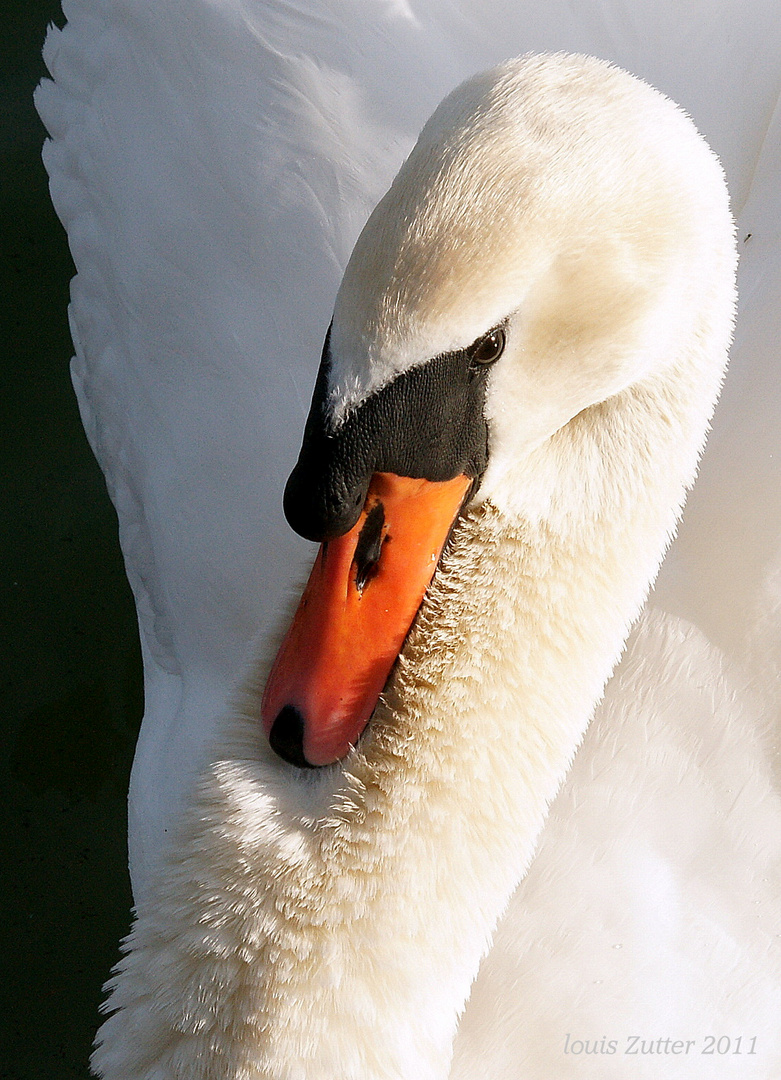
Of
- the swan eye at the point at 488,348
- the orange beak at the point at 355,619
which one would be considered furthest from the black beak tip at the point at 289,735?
the swan eye at the point at 488,348

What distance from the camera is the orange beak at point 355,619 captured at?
7.75ft

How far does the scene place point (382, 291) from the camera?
6.82ft

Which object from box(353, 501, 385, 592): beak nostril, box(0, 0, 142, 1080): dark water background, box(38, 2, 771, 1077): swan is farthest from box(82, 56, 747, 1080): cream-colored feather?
box(0, 0, 142, 1080): dark water background

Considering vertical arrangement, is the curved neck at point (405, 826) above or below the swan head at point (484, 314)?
below

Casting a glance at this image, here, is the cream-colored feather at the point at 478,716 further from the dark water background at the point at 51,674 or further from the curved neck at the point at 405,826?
the dark water background at the point at 51,674

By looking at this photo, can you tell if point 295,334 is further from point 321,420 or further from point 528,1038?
point 528,1038

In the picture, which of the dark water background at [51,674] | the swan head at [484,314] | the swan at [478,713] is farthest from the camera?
the dark water background at [51,674]

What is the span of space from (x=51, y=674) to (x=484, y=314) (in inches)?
114

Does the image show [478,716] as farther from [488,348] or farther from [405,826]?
[488,348]

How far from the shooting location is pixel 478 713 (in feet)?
8.38

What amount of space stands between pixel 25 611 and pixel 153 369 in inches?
45.7

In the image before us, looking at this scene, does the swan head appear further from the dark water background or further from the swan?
the dark water background

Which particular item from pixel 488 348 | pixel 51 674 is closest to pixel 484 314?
pixel 488 348

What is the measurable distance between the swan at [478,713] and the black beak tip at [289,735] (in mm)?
67
